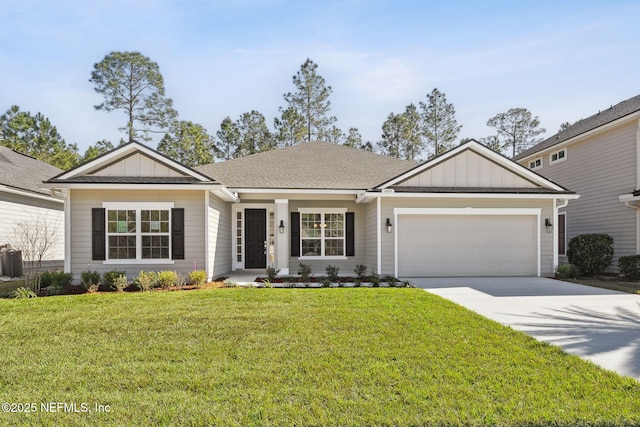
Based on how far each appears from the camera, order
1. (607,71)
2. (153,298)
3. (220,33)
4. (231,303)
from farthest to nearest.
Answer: (607,71)
(220,33)
(153,298)
(231,303)

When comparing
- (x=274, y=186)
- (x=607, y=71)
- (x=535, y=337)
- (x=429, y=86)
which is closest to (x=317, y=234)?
(x=274, y=186)

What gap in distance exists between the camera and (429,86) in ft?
113

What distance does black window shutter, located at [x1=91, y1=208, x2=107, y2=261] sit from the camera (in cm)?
1076

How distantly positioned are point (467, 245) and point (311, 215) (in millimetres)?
5101

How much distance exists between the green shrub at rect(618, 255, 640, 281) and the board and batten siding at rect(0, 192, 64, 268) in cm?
1729

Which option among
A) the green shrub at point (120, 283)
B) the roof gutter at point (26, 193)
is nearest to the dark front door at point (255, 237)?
the green shrub at point (120, 283)

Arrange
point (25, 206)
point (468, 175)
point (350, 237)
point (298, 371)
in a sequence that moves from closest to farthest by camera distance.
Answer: point (298, 371) → point (468, 175) → point (350, 237) → point (25, 206)

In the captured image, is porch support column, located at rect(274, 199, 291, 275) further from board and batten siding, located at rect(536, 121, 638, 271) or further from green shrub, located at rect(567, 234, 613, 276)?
board and batten siding, located at rect(536, 121, 638, 271)

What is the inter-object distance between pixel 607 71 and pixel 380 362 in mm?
15401

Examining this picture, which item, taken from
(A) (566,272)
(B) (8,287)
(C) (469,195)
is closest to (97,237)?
(B) (8,287)

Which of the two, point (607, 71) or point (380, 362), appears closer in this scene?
point (380, 362)

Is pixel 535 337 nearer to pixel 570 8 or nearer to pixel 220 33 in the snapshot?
pixel 570 8

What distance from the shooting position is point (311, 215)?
45.1 feet

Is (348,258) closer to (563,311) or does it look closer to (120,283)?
(120,283)
